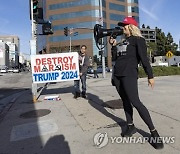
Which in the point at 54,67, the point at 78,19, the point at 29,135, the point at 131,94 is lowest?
the point at 29,135

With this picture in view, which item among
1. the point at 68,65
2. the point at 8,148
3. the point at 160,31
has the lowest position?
the point at 8,148

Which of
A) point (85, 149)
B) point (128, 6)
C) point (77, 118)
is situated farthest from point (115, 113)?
point (128, 6)

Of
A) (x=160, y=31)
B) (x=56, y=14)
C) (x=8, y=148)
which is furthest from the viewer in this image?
(x=160, y=31)

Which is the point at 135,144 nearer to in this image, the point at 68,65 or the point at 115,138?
the point at 115,138

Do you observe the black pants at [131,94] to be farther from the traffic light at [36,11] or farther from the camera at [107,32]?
the traffic light at [36,11]

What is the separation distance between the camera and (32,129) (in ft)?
20.3

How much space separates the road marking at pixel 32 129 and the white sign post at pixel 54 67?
3.40 metres

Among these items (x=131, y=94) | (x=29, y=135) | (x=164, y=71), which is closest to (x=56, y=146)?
(x=29, y=135)

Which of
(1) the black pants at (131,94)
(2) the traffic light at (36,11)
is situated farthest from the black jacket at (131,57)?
(2) the traffic light at (36,11)

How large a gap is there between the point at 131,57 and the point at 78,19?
80664 millimetres

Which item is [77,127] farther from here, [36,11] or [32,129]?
[36,11]

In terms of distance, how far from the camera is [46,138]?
5.35 metres

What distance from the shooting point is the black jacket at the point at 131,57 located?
4766mm

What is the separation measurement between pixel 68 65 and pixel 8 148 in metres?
5.53
